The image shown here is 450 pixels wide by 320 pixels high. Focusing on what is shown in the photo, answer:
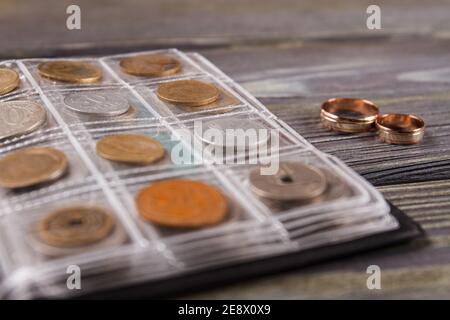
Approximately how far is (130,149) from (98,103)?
0.37 feet

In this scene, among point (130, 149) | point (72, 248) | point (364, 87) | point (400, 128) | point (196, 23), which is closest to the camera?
point (72, 248)

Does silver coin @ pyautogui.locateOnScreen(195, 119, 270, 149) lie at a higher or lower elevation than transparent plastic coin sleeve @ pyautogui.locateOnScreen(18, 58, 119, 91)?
lower

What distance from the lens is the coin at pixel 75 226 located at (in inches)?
15.8

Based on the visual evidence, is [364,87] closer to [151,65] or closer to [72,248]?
[151,65]

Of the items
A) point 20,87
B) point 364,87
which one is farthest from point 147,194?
point 364,87

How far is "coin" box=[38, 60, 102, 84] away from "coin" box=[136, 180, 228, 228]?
0.79 ft

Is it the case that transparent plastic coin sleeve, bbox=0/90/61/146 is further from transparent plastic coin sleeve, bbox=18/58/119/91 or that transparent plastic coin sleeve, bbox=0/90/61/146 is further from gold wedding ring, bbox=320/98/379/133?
gold wedding ring, bbox=320/98/379/133

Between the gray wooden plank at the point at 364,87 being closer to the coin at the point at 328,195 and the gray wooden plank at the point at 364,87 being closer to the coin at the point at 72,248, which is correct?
the coin at the point at 328,195

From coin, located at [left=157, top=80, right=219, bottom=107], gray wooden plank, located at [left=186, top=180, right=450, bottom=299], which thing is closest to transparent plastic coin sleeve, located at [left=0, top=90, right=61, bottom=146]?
coin, located at [left=157, top=80, right=219, bottom=107]

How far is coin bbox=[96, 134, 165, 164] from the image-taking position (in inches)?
19.4

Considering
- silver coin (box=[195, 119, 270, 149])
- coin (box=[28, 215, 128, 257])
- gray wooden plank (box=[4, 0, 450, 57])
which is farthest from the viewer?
gray wooden plank (box=[4, 0, 450, 57])

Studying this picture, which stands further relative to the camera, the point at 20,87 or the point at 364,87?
the point at 364,87

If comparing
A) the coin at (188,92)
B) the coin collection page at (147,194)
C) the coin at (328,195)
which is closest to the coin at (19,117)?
the coin collection page at (147,194)

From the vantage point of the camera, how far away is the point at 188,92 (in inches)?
24.7
